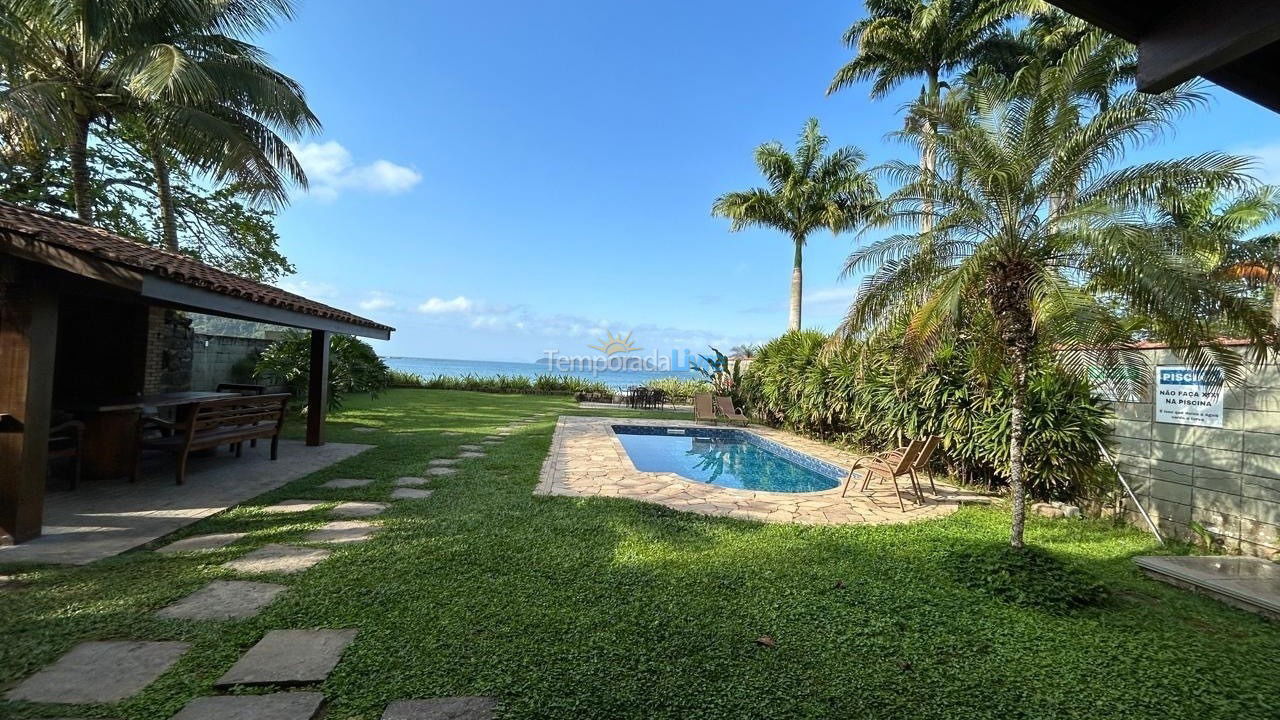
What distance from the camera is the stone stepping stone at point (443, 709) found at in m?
2.20

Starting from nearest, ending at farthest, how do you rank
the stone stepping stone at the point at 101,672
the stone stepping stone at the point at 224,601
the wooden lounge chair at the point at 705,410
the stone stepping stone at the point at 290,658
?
1. the stone stepping stone at the point at 101,672
2. the stone stepping stone at the point at 290,658
3. the stone stepping stone at the point at 224,601
4. the wooden lounge chair at the point at 705,410

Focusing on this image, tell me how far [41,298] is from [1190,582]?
30.6 feet

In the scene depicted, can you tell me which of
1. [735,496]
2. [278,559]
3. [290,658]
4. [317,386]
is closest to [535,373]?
[317,386]

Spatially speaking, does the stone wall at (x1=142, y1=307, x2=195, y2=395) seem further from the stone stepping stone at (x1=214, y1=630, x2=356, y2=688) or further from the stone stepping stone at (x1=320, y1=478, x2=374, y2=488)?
the stone stepping stone at (x1=214, y1=630, x2=356, y2=688)

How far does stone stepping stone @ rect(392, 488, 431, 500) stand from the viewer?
5.90 metres

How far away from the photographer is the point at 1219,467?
15.8ft

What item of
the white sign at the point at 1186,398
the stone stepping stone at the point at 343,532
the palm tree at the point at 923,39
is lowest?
the stone stepping stone at the point at 343,532

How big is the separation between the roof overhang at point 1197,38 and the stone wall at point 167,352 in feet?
43.1

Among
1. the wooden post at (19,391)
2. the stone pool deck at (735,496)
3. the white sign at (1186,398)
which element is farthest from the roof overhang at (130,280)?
the white sign at (1186,398)

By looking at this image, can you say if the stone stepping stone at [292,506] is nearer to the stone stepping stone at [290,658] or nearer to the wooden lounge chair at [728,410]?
the stone stepping stone at [290,658]

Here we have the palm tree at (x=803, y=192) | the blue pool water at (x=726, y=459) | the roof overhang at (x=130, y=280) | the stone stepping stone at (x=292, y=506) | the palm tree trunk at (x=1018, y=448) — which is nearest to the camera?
the roof overhang at (x=130, y=280)

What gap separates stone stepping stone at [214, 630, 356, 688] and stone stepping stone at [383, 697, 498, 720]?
505mm

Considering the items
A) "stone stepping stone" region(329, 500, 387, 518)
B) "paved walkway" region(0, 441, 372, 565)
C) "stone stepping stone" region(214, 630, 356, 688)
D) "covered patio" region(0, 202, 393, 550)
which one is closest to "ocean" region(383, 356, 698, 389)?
"covered patio" region(0, 202, 393, 550)

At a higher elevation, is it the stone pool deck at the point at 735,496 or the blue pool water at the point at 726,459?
the stone pool deck at the point at 735,496
